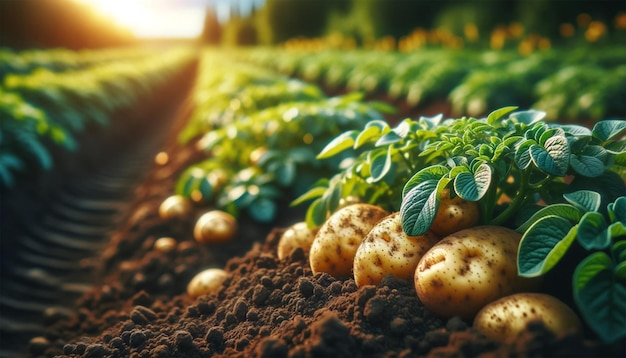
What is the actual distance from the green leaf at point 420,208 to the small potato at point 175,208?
7.82 ft

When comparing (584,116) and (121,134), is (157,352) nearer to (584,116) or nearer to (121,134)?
(584,116)

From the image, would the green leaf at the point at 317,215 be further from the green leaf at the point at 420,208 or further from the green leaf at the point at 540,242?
the green leaf at the point at 540,242

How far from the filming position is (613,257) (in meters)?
1.38

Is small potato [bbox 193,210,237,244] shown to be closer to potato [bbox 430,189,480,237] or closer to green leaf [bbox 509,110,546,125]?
potato [bbox 430,189,480,237]

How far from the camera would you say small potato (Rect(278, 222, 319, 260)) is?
2420 mm

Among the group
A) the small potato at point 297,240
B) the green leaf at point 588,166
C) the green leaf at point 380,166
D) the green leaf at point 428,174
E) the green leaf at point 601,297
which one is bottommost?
the green leaf at point 601,297

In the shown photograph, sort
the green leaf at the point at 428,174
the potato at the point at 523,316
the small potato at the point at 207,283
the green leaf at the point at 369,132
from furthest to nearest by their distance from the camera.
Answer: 1. the small potato at the point at 207,283
2. the green leaf at the point at 369,132
3. the green leaf at the point at 428,174
4. the potato at the point at 523,316

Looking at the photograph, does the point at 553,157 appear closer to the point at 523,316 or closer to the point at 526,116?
the point at 523,316

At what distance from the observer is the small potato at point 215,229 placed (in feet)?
10.7

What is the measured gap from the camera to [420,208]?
1.69 meters

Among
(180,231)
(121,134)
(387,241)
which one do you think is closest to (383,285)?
(387,241)

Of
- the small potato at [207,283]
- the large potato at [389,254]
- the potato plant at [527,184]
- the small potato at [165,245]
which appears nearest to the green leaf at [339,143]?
the potato plant at [527,184]

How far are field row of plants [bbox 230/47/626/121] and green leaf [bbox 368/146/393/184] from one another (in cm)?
379

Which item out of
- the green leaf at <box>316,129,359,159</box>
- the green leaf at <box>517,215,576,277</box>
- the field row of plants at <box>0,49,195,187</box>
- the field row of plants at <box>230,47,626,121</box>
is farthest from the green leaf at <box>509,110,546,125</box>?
the field row of plants at <box>0,49,195,187</box>
